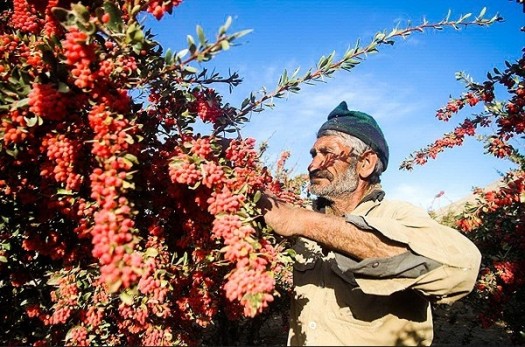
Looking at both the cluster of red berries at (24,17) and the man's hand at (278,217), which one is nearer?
the man's hand at (278,217)

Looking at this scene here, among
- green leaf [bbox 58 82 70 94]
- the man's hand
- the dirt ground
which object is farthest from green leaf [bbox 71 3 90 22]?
the dirt ground

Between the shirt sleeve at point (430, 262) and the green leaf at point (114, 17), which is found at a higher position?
the green leaf at point (114, 17)

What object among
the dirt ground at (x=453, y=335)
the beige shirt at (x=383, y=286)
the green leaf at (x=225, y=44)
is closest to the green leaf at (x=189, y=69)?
the green leaf at (x=225, y=44)

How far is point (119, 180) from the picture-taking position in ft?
4.15

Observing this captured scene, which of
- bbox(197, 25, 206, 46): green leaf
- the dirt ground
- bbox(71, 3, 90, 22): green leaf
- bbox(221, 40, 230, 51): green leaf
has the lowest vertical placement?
the dirt ground

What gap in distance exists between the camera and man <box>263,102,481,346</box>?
4.99 feet

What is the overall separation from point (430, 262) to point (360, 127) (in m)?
1.54

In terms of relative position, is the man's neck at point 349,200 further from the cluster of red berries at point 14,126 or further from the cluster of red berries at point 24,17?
the cluster of red berries at point 24,17

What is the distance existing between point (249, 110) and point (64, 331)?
195cm

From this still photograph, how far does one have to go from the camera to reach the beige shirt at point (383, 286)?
1.51 metres

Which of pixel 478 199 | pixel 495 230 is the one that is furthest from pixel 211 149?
pixel 495 230

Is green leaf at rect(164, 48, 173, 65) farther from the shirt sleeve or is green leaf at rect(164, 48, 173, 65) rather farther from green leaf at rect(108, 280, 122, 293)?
the shirt sleeve

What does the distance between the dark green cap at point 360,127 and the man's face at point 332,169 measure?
14 centimetres

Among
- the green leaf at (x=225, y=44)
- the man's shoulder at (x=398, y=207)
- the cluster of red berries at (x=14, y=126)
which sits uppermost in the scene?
the green leaf at (x=225, y=44)
